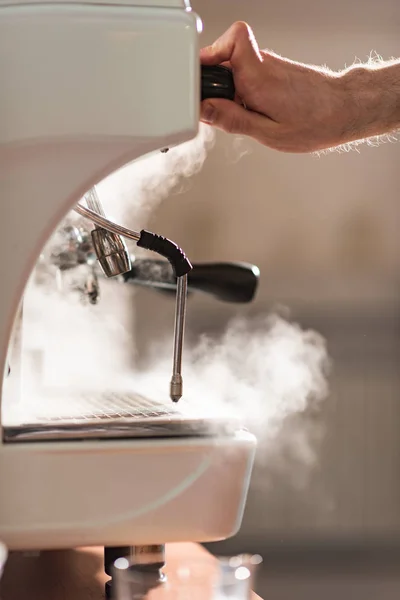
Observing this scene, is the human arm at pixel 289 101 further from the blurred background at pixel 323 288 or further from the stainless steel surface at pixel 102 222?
the blurred background at pixel 323 288

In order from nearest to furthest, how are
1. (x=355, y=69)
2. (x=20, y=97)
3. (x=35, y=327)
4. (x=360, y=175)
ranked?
(x=20, y=97)
(x=355, y=69)
(x=35, y=327)
(x=360, y=175)

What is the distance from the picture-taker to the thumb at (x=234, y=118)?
643 millimetres

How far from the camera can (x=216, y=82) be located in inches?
21.5

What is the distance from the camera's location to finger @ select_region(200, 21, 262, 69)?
602mm

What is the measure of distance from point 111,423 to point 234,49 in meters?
0.29

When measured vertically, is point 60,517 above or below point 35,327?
below

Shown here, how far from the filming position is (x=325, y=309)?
6.32 feet

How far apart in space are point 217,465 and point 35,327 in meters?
0.44

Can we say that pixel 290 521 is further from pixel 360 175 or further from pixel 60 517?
pixel 60 517

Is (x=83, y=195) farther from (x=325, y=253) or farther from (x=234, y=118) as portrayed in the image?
(x=325, y=253)

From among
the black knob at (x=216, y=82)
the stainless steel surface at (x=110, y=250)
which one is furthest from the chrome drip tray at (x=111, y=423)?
the black knob at (x=216, y=82)

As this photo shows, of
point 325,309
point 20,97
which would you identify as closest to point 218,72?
point 20,97

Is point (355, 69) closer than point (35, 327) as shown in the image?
Yes

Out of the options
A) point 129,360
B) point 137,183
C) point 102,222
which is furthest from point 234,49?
point 129,360
